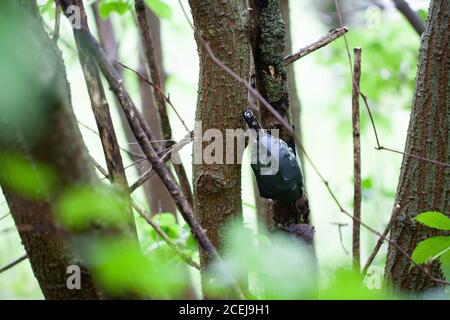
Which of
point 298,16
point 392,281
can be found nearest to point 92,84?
point 392,281

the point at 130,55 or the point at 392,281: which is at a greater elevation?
the point at 130,55

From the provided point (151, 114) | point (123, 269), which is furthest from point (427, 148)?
point (151, 114)

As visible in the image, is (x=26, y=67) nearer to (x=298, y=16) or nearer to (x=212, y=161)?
(x=212, y=161)

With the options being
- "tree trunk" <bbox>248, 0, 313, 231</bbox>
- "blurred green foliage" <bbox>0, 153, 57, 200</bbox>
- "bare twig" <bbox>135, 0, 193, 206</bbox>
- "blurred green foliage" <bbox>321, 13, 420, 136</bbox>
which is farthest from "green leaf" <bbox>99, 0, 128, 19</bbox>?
"blurred green foliage" <bbox>321, 13, 420, 136</bbox>

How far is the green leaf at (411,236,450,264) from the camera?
947mm

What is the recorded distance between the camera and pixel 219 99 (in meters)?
1.07

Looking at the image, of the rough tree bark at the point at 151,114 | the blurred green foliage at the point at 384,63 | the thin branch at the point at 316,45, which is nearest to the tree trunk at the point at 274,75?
the thin branch at the point at 316,45

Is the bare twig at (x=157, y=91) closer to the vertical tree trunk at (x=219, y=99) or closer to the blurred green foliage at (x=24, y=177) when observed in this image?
the vertical tree trunk at (x=219, y=99)

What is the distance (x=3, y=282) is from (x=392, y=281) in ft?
11.1

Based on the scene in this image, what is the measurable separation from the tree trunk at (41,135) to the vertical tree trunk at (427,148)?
0.78 m

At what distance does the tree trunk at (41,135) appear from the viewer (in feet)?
1.97

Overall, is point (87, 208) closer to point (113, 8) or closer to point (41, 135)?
point (41, 135)

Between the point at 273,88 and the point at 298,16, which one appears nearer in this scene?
the point at 273,88

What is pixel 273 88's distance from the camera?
1.16 m
